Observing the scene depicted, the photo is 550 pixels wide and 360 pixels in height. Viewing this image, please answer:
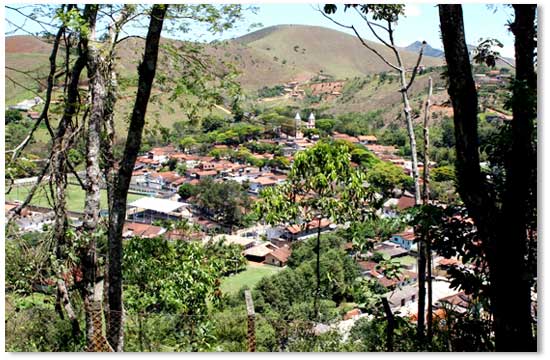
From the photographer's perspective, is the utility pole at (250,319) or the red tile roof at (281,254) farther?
the red tile roof at (281,254)

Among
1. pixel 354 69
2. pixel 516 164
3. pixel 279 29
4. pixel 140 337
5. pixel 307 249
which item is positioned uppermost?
pixel 279 29

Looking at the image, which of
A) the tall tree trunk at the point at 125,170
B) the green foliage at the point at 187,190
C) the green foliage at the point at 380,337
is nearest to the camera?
the tall tree trunk at the point at 125,170

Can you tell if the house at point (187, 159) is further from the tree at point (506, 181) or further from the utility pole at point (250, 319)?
the tree at point (506, 181)

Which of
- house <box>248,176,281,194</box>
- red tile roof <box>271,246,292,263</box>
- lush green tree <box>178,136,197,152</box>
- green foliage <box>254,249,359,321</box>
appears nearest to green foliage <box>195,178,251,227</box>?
house <box>248,176,281,194</box>

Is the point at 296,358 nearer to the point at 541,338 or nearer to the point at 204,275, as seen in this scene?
the point at 541,338

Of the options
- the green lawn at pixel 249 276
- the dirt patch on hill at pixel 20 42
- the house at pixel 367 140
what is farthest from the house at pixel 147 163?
the dirt patch on hill at pixel 20 42

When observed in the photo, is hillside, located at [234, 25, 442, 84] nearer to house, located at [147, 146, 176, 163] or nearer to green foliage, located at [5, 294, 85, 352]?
house, located at [147, 146, 176, 163]

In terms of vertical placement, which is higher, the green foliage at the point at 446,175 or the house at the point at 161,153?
the green foliage at the point at 446,175

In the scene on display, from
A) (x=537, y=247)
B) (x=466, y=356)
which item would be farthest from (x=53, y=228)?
(x=537, y=247)
